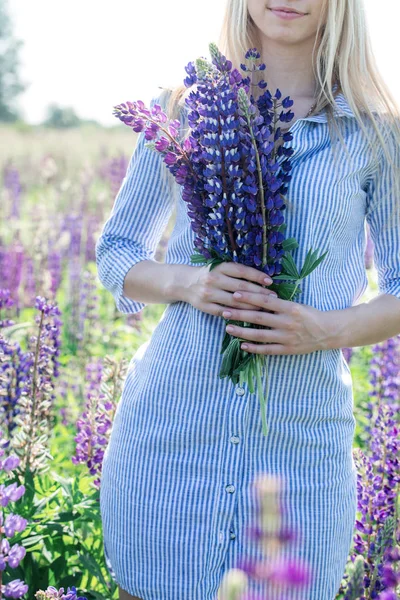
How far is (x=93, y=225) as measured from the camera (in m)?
6.87

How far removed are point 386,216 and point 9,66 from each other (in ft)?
186

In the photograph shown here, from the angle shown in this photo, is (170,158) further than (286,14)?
No

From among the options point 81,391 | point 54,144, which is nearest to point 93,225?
point 81,391

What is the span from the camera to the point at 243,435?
2.01 metres

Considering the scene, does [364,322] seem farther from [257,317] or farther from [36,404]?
[36,404]

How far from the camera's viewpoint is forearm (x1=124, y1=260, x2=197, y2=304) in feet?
7.01

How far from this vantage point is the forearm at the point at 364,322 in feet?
6.71

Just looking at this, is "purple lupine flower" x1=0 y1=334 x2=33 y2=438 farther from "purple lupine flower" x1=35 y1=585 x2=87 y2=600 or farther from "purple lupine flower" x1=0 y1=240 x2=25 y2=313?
"purple lupine flower" x1=0 y1=240 x2=25 y2=313

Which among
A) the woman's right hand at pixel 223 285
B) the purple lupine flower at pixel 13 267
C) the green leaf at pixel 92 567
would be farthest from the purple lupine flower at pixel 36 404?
the purple lupine flower at pixel 13 267

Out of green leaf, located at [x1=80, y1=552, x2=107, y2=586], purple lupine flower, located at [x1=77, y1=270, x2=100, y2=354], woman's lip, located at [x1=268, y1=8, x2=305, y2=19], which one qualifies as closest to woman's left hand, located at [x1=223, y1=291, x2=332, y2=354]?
woman's lip, located at [x1=268, y1=8, x2=305, y2=19]

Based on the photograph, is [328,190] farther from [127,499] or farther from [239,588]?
[239,588]

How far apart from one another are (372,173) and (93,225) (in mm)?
4872

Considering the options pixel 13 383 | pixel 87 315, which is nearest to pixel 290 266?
pixel 13 383

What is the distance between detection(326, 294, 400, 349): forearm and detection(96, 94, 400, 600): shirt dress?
0.07 m
